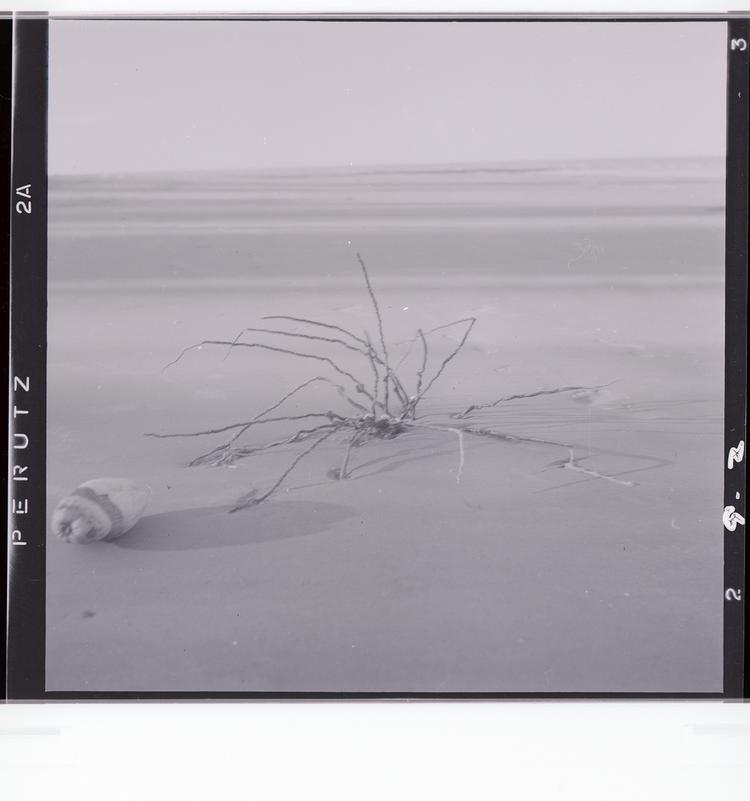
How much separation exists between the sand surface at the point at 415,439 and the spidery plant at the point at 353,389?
12mm

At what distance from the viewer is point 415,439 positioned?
3.50 feet

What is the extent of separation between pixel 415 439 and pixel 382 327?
16 cm

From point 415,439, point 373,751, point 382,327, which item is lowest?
point 373,751

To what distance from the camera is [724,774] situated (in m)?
1.03

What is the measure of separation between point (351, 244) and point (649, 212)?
40 centimetres

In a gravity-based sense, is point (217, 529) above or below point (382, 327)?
below

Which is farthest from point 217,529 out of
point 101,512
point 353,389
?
point 353,389

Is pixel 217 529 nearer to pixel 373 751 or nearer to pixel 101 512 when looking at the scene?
pixel 101 512

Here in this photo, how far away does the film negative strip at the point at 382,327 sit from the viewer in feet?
3.43

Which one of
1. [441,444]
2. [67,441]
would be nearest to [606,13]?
[441,444]

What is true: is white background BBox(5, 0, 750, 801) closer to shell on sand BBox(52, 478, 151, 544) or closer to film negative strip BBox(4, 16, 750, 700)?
film negative strip BBox(4, 16, 750, 700)

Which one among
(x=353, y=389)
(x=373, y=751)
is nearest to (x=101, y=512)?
(x=353, y=389)

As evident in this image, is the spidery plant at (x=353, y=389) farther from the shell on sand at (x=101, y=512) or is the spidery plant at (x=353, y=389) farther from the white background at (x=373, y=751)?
the white background at (x=373, y=751)

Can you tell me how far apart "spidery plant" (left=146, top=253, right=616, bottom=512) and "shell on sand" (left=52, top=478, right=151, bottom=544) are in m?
0.09
